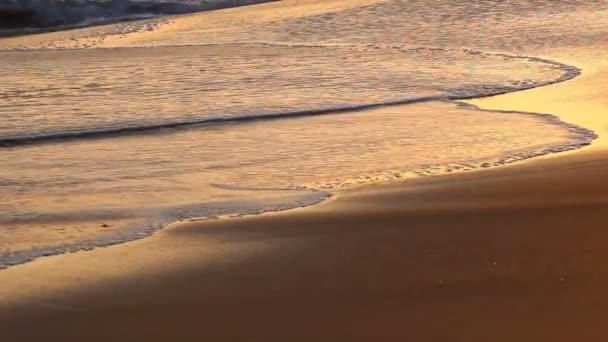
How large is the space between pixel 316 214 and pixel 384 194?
0.50 m

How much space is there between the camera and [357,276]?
486 centimetres

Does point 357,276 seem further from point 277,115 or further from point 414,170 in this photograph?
point 277,115

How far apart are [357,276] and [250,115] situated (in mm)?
4058

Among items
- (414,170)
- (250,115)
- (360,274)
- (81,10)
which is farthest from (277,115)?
(81,10)

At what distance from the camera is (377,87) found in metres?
10.0

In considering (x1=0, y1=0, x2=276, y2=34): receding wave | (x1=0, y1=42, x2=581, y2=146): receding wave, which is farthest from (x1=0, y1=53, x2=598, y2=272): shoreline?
(x1=0, y1=0, x2=276, y2=34): receding wave

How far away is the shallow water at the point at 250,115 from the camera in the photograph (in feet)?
20.8

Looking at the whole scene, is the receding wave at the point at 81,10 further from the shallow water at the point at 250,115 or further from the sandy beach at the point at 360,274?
the sandy beach at the point at 360,274

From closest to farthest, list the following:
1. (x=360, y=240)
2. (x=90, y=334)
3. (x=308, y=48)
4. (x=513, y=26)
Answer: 1. (x=90, y=334)
2. (x=360, y=240)
3. (x=308, y=48)
4. (x=513, y=26)

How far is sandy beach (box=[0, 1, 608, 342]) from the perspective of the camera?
4293 mm

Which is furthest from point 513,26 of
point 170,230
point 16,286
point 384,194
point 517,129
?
point 16,286

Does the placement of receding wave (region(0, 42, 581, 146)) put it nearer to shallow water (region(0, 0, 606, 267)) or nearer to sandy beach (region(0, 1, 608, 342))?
shallow water (region(0, 0, 606, 267))

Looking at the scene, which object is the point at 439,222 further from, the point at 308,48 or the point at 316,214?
the point at 308,48

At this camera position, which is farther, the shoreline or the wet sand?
the shoreline
